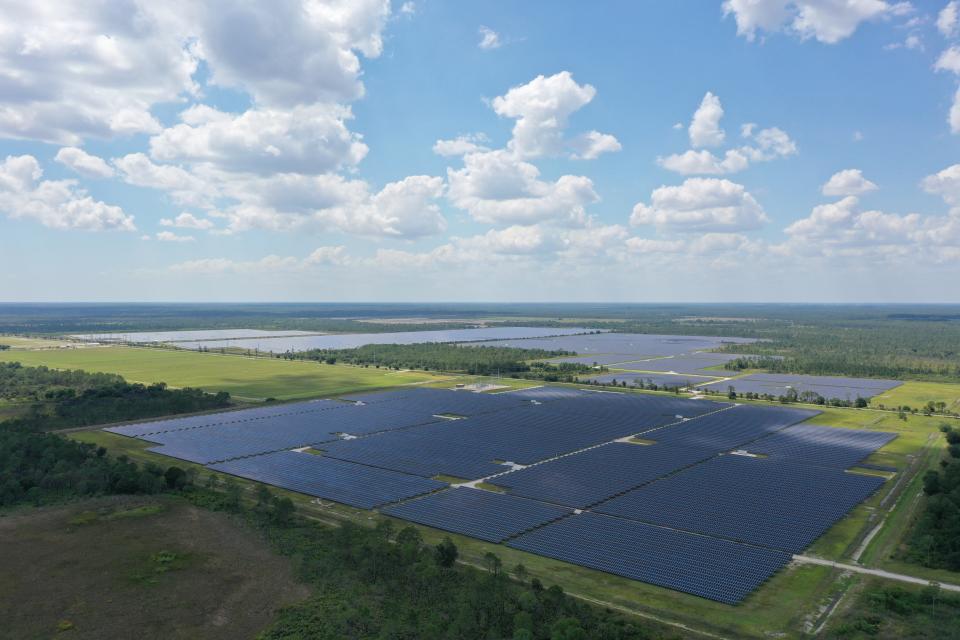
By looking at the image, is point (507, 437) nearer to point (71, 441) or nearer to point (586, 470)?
point (586, 470)

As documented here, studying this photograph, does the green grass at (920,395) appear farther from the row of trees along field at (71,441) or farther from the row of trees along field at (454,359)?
the row of trees along field at (71,441)

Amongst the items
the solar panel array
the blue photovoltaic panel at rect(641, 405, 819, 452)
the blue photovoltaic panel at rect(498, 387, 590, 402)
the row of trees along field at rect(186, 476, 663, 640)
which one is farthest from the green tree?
the blue photovoltaic panel at rect(498, 387, 590, 402)

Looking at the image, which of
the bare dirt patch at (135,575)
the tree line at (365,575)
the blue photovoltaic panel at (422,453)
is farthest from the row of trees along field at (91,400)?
the bare dirt patch at (135,575)

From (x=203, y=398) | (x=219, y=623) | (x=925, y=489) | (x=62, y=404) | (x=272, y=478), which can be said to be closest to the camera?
(x=219, y=623)

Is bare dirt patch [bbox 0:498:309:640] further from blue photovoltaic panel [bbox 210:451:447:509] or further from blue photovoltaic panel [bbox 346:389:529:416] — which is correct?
blue photovoltaic panel [bbox 346:389:529:416]

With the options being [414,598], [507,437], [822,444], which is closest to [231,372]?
[507,437]

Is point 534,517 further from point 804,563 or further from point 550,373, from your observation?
point 550,373

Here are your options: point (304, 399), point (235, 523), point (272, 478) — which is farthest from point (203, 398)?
point (235, 523)
